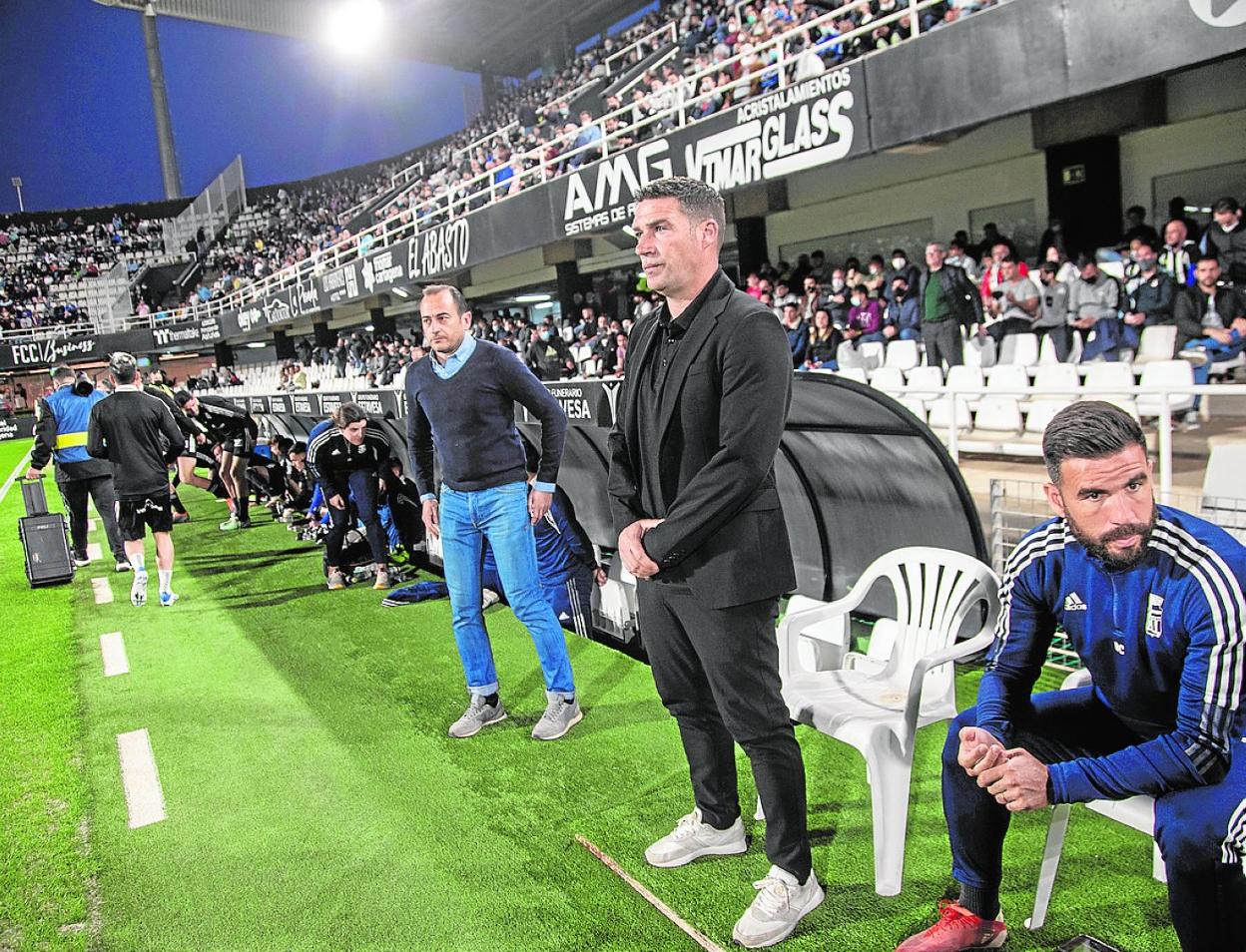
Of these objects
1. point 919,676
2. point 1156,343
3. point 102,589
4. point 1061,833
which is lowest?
point 102,589

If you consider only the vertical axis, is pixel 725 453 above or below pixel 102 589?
above

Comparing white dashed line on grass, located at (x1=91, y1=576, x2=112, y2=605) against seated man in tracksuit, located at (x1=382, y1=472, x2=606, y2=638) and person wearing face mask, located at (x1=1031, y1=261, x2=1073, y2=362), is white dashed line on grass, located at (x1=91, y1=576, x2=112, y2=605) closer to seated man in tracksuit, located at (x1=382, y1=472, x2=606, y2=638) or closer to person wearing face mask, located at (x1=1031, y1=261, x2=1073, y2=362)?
seated man in tracksuit, located at (x1=382, y1=472, x2=606, y2=638)

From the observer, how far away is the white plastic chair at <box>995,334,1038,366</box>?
27.3 feet

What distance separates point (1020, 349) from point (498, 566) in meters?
6.34

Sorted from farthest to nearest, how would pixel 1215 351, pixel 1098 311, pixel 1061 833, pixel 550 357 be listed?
pixel 550 357, pixel 1098 311, pixel 1215 351, pixel 1061 833

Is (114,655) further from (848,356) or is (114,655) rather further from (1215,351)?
(1215,351)

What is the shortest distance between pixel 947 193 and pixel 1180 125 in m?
3.40

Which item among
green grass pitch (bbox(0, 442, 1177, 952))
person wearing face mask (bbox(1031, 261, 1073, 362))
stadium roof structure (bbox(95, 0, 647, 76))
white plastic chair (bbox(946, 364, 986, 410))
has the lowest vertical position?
green grass pitch (bbox(0, 442, 1177, 952))

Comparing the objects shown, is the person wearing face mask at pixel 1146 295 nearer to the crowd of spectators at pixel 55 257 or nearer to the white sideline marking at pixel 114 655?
the white sideline marking at pixel 114 655

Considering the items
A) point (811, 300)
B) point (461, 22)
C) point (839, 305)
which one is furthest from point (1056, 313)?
point (461, 22)

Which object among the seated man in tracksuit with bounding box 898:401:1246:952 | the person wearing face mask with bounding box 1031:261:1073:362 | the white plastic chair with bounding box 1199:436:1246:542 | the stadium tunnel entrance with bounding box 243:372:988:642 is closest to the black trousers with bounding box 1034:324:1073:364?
the person wearing face mask with bounding box 1031:261:1073:362

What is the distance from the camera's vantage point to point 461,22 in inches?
1262

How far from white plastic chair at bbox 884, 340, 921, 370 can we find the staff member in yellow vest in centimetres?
762

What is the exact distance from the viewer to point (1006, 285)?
8.62m
